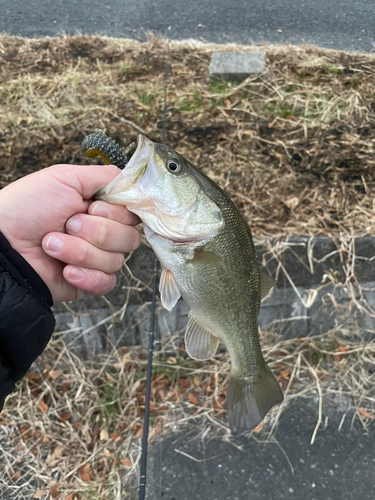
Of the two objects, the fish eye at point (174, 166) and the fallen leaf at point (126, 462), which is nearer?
the fish eye at point (174, 166)

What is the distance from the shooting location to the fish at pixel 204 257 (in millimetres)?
1549

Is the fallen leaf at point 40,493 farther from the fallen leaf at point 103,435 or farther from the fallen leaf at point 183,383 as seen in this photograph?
the fallen leaf at point 183,383

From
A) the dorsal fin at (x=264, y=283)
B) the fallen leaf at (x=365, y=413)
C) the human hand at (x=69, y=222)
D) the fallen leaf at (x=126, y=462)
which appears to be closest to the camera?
the human hand at (x=69, y=222)

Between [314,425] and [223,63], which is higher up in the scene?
[223,63]

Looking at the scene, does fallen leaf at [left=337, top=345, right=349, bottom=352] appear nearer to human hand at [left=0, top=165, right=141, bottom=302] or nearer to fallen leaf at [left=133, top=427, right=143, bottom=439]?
fallen leaf at [left=133, top=427, right=143, bottom=439]

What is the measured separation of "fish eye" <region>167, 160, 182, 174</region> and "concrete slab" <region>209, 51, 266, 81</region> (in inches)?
114

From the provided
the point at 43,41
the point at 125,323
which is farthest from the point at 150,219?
the point at 43,41

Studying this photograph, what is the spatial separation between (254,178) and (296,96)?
1165 millimetres

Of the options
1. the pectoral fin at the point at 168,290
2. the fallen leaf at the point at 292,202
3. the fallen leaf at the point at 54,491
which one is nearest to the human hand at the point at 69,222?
the pectoral fin at the point at 168,290

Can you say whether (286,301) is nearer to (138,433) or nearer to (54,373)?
(138,433)

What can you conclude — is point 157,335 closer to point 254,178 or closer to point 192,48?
point 254,178

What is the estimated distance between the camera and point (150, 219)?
1.60 meters

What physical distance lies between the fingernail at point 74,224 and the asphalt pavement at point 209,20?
4.28m

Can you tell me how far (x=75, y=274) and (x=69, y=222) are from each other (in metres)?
0.23
